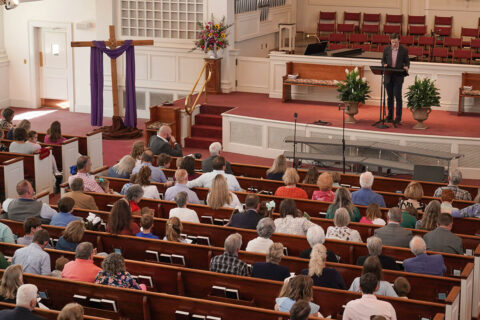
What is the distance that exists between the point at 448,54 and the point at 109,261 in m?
13.4

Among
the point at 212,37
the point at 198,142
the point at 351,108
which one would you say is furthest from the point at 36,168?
the point at 212,37

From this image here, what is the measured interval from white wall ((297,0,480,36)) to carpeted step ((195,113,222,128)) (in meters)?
6.48

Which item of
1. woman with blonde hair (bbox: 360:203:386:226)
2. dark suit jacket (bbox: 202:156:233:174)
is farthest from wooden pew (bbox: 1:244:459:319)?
dark suit jacket (bbox: 202:156:233:174)

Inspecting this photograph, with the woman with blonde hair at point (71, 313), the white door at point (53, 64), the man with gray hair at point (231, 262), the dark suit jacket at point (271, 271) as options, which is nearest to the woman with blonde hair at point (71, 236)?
the man with gray hair at point (231, 262)

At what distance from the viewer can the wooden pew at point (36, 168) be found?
35.6 ft

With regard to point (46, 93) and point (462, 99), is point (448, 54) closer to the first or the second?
point (462, 99)

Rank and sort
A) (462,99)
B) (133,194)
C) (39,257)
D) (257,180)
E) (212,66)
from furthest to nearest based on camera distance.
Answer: (212,66), (462,99), (257,180), (133,194), (39,257)

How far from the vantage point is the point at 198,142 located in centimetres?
1425

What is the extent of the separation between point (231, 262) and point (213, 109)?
27.3 feet

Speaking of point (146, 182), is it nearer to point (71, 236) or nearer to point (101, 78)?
point (71, 236)

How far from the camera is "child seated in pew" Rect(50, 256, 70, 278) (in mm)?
6613

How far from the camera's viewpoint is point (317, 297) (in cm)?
619

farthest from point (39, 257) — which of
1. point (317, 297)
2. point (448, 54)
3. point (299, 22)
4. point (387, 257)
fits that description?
point (299, 22)

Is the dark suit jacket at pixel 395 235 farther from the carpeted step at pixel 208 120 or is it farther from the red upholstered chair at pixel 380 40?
the red upholstered chair at pixel 380 40
